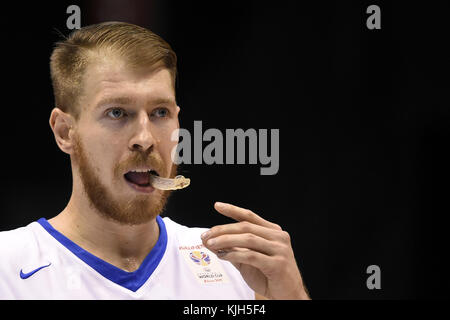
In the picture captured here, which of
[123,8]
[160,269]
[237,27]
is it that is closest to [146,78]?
[123,8]

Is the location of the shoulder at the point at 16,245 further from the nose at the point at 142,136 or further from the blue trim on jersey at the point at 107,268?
the nose at the point at 142,136

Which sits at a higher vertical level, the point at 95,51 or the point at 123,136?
the point at 95,51

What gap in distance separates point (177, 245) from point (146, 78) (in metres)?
0.78

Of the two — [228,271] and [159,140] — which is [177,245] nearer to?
[228,271]

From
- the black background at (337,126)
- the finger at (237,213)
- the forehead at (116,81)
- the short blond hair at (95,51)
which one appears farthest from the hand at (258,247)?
the black background at (337,126)

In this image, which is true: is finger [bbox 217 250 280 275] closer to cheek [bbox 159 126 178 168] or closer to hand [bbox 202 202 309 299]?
hand [bbox 202 202 309 299]

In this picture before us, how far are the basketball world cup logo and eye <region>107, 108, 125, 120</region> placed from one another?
0.73 m

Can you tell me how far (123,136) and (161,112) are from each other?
0.68ft

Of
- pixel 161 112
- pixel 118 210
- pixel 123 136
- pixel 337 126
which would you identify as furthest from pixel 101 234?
pixel 337 126

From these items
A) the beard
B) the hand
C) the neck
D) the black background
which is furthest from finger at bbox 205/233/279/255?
the black background

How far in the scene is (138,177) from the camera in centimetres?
237

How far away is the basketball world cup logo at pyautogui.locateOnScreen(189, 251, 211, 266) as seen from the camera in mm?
2594

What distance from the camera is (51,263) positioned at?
2.29 meters

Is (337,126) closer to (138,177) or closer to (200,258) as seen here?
(200,258)
